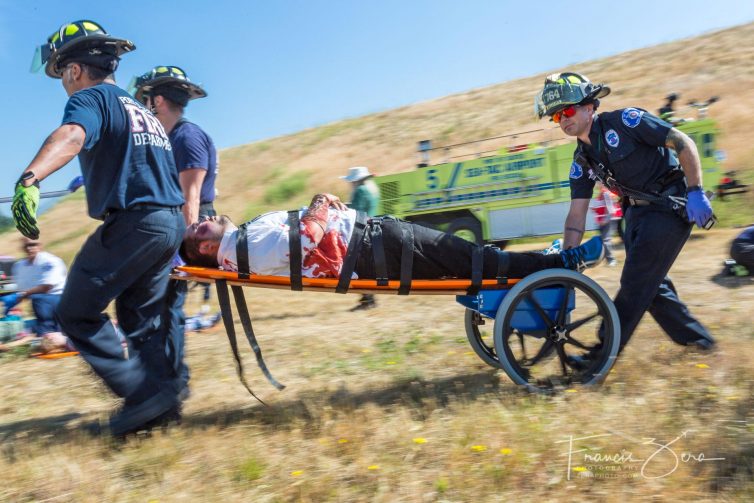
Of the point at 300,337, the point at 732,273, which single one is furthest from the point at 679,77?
the point at 300,337

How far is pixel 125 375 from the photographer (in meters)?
3.31

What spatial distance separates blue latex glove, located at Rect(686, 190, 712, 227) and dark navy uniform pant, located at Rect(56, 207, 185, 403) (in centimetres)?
272

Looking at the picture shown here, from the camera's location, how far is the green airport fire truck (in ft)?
37.9

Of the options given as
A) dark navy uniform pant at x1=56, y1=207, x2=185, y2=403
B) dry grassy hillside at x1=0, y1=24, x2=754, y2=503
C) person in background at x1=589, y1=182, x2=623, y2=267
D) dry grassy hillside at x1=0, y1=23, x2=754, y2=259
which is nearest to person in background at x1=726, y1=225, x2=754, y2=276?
dry grassy hillside at x1=0, y1=24, x2=754, y2=503

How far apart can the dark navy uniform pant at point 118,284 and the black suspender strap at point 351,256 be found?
87 centimetres

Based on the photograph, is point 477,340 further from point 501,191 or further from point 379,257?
point 501,191

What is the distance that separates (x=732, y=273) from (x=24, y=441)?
6997 mm

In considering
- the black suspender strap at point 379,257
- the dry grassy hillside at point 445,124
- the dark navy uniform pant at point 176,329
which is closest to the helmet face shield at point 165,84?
the dark navy uniform pant at point 176,329

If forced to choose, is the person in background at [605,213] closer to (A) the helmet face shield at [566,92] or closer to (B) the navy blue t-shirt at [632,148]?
(B) the navy blue t-shirt at [632,148]

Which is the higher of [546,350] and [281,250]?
[281,250]

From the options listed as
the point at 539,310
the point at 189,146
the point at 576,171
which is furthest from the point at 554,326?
the point at 189,146

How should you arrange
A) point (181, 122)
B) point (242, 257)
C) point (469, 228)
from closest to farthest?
point (242, 257)
point (181, 122)
point (469, 228)

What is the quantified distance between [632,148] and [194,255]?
8.34 ft

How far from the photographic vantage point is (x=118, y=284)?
128 inches
